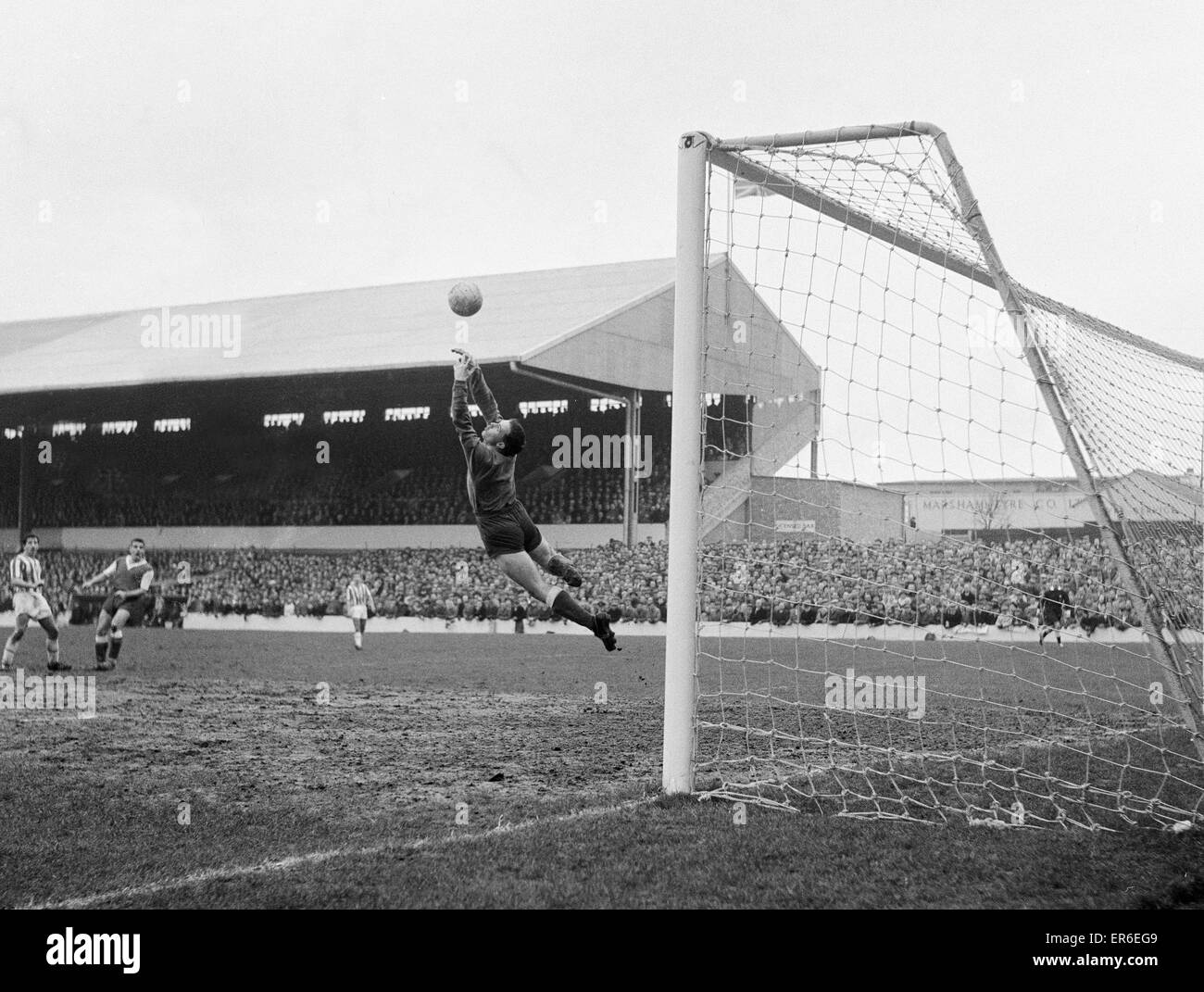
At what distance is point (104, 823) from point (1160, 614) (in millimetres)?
5334

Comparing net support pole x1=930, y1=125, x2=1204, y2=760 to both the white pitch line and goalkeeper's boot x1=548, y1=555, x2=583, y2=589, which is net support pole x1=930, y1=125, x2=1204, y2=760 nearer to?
the white pitch line

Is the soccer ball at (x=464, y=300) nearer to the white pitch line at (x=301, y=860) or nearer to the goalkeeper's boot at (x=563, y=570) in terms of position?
the goalkeeper's boot at (x=563, y=570)

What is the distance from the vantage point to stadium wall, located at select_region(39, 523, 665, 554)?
31.3 m

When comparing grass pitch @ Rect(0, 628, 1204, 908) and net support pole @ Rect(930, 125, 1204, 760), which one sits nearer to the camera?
grass pitch @ Rect(0, 628, 1204, 908)

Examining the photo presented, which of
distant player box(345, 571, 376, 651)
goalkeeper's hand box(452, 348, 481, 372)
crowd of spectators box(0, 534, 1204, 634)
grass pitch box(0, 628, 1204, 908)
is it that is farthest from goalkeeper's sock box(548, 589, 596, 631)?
distant player box(345, 571, 376, 651)

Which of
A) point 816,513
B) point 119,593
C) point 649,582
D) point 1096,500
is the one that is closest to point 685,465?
point 1096,500

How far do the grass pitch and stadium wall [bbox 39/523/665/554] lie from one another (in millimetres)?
21149

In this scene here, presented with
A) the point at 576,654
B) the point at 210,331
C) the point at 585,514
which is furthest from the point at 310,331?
the point at 576,654

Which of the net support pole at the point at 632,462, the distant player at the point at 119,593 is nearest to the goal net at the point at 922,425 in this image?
the distant player at the point at 119,593

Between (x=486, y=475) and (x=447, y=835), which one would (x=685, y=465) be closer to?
(x=447, y=835)

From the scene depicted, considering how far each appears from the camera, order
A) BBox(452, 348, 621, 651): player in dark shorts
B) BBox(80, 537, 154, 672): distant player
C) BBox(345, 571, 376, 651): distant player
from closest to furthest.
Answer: BBox(452, 348, 621, 651): player in dark shorts
BBox(80, 537, 154, 672): distant player
BBox(345, 571, 376, 651): distant player

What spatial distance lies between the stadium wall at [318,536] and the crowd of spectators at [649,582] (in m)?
0.70
